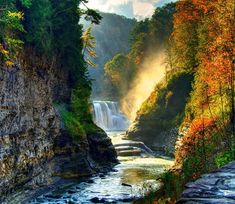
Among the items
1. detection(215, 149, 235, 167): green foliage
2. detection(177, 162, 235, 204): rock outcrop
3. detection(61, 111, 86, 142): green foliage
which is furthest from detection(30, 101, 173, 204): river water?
detection(177, 162, 235, 204): rock outcrop

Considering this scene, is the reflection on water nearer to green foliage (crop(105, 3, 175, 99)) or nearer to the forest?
the forest

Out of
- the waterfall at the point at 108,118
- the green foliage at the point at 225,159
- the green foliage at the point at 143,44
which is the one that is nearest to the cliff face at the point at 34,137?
the green foliage at the point at 225,159

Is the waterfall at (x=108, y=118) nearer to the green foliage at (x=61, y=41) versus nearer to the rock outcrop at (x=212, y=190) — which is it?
the green foliage at (x=61, y=41)

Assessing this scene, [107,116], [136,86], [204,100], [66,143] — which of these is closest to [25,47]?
[66,143]

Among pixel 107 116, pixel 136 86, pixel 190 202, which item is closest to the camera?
pixel 190 202

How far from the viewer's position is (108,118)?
68750mm

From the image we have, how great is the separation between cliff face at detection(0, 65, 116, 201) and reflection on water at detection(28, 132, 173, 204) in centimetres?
159

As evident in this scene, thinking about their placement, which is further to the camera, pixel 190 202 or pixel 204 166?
pixel 204 166

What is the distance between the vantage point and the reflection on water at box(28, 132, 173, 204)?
22.2 m

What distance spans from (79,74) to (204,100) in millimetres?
13133

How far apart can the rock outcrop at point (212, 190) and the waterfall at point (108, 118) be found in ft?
191

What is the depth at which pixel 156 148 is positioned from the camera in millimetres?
45344

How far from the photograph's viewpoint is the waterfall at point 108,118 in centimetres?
6688

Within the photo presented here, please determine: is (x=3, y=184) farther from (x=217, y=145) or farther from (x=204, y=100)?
(x=204, y=100)
